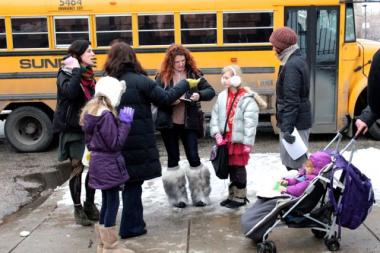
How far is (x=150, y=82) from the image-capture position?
4.56 m

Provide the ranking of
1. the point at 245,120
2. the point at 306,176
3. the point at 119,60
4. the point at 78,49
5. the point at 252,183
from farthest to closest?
the point at 252,183, the point at 245,120, the point at 78,49, the point at 119,60, the point at 306,176

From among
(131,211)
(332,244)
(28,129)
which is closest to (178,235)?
(131,211)

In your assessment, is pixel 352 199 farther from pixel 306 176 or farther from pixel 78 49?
pixel 78 49

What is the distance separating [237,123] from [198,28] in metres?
4.06

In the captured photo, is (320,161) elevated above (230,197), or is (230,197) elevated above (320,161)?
(320,161)

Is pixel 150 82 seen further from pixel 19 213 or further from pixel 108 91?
pixel 19 213

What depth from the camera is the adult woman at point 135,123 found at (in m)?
4.48

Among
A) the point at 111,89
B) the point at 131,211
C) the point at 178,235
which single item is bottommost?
the point at 178,235

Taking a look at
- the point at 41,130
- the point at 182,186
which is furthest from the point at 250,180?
the point at 41,130

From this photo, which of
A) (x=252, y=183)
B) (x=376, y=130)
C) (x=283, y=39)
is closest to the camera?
(x=283, y=39)

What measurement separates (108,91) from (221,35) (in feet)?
16.6

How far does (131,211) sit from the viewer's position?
466 cm

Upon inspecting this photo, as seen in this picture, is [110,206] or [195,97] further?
[195,97]

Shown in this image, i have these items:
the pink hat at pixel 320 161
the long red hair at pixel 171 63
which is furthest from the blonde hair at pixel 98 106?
the pink hat at pixel 320 161
